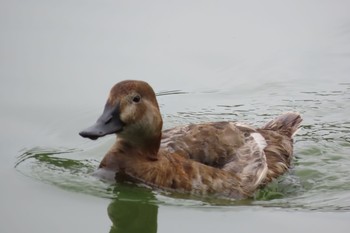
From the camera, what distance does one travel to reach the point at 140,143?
381 inches

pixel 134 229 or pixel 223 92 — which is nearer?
pixel 134 229

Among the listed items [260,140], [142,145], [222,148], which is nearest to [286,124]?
[260,140]

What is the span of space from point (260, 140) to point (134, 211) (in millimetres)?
2351

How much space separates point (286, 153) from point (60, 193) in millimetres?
3297

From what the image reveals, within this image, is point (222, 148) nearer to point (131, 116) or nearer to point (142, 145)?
point (142, 145)

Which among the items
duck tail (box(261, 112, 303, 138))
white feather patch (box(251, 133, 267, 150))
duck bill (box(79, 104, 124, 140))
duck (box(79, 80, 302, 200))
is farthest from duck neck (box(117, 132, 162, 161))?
duck tail (box(261, 112, 303, 138))

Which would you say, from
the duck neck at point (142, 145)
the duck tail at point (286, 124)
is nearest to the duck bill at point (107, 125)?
the duck neck at point (142, 145)

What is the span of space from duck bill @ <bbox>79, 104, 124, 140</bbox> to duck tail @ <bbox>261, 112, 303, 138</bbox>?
3.28 m

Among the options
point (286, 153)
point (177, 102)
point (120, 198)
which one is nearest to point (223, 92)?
point (177, 102)

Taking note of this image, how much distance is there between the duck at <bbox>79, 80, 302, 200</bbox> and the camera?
368 inches

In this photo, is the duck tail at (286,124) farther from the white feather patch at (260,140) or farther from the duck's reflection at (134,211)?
Result: the duck's reflection at (134,211)

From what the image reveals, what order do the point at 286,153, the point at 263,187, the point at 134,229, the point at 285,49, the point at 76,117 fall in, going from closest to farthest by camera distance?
the point at 134,229, the point at 263,187, the point at 286,153, the point at 76,117, the point at 285,49

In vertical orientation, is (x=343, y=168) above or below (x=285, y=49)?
below

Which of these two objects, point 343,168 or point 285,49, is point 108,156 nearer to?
point 343,168
